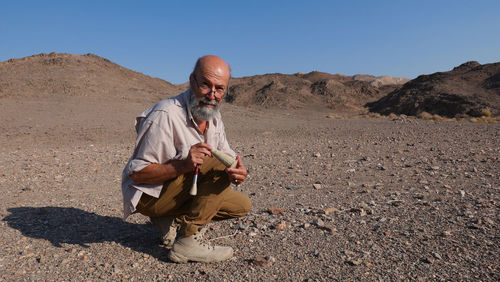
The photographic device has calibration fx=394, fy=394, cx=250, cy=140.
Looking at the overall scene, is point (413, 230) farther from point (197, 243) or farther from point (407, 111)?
point (407, 111)

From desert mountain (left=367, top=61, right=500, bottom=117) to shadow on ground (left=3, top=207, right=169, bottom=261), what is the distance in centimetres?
2423

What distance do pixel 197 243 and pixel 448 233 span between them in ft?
6.40

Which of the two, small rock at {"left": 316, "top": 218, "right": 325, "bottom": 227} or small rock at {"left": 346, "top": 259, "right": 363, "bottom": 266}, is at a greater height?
small rock at {"left": 316, "top": 218, "right": 325, "bottom": 227}

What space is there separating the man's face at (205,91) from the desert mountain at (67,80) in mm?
18692

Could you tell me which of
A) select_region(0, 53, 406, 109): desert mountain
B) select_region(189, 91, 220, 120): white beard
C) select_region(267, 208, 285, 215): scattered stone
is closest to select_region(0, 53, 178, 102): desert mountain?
select_region(0, 53, 406, 109): desert mountain

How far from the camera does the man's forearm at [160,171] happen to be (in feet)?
8.46

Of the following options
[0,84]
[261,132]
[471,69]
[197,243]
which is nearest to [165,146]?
[197,243]

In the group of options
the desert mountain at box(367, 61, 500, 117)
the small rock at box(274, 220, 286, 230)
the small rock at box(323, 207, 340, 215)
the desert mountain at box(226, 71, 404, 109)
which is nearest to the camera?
the small rock at box(274, 220, 286, 230)

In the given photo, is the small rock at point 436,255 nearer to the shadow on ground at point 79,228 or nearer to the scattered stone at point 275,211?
the scattered stone at point 275,211

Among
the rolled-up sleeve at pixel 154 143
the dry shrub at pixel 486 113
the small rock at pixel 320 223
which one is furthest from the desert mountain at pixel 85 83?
the rolled-up sleeve at pixel 154 143

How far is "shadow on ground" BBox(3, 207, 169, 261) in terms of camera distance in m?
3.10

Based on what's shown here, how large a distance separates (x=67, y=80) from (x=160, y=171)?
21125 millimetres

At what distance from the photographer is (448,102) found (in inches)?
1035

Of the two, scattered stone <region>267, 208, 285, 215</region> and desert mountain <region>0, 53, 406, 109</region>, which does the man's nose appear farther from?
desert mountain <region>0, 53, 406, 109</region>
